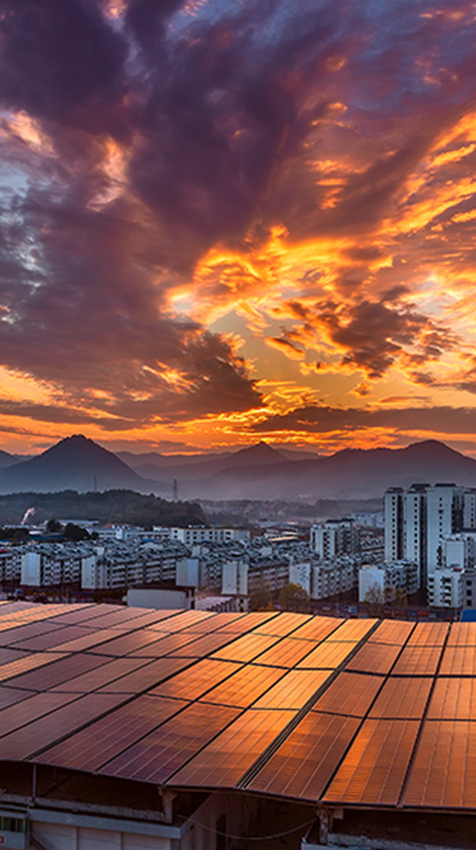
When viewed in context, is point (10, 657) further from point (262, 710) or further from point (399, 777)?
point (399, 777)

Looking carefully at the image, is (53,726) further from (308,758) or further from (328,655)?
(328,655)

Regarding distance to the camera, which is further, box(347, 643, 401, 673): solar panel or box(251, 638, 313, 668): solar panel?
box(251, 638, 313, 668): solar panel

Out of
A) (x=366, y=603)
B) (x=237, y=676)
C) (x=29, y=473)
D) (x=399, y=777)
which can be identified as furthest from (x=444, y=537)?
(x=29, y=473)

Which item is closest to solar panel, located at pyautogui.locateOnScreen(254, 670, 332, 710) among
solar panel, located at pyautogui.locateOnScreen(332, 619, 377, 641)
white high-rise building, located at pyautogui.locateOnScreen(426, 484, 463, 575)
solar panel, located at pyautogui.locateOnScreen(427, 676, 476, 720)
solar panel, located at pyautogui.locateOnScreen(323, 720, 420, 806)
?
solar panel, located at pyautogui.locateOnScreen(323, 720, 420, 806)

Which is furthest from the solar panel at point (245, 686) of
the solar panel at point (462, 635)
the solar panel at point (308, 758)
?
the solar panel at point (462, 635)

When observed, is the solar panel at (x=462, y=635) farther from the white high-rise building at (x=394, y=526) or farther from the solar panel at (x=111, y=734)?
the white high-rise building at (x=394, y=526)

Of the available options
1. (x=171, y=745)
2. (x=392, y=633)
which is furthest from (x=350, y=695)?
(x=392, y=633)

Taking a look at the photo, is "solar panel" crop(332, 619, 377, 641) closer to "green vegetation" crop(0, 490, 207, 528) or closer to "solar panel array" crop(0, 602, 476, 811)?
"solar panel array" crop(0, 602, 476, 811)
